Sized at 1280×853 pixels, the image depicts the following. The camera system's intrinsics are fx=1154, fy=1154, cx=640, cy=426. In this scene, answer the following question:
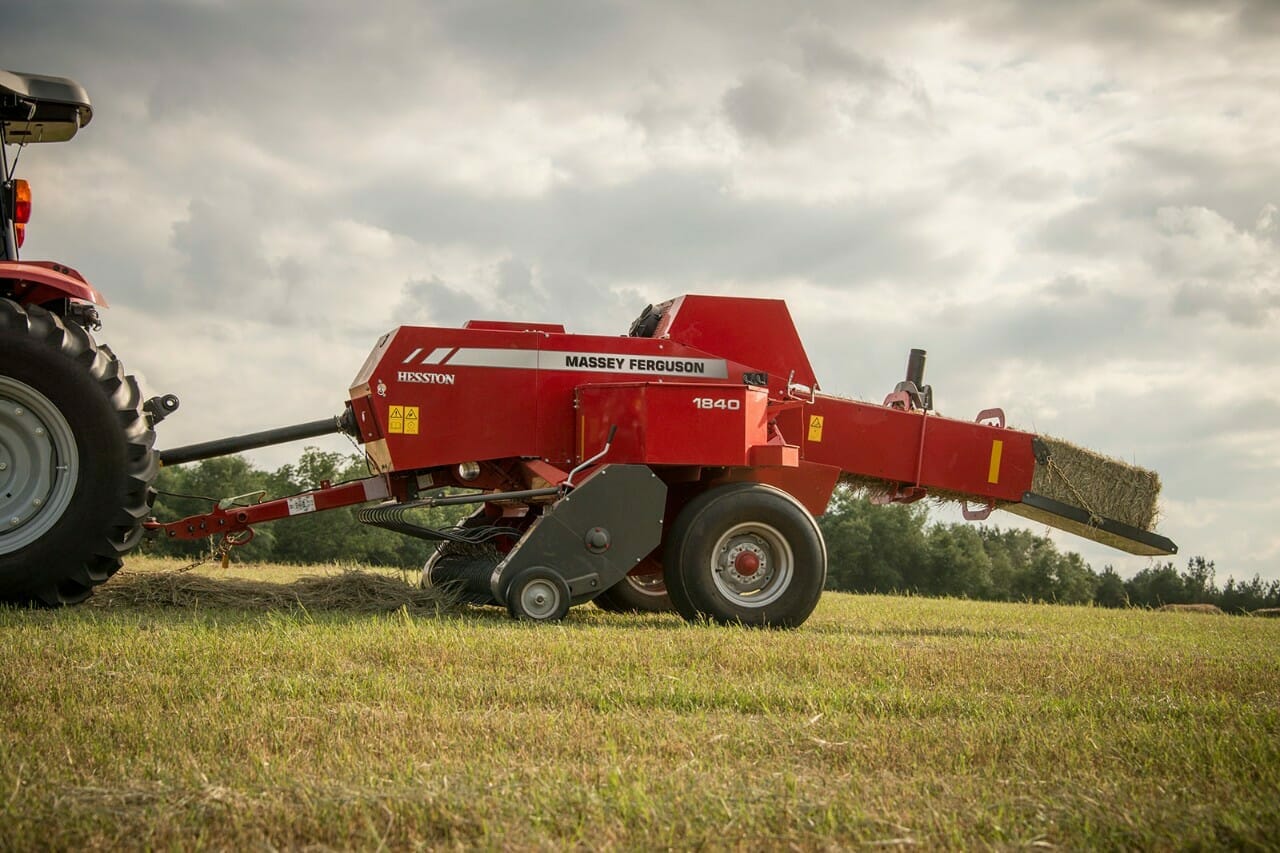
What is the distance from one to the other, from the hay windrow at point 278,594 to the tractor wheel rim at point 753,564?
76.9 inches

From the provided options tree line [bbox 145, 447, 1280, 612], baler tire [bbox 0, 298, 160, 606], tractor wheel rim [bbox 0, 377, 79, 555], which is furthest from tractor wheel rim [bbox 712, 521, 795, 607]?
tree line [bbox 145, 447, 1280, 612]

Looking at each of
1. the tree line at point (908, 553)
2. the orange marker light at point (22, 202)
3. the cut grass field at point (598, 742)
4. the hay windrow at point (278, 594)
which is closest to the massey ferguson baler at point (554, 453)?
the orange marker light at point (22, 202)

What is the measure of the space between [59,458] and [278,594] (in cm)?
189

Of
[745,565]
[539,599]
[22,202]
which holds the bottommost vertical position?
[539,599]

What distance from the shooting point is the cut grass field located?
2908mm

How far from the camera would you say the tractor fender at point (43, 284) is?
6883 mm

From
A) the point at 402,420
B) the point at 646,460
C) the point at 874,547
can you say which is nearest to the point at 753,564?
the point at 646,460

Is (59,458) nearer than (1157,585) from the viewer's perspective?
Yes

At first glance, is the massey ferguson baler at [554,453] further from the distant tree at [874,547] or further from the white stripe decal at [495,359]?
the distant tree at [874,547]

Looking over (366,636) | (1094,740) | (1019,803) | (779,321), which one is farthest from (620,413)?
(1019,803)

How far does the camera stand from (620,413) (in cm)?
796

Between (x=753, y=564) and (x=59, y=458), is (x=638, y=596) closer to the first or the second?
(x=753, y=564)

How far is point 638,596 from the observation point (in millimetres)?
9461

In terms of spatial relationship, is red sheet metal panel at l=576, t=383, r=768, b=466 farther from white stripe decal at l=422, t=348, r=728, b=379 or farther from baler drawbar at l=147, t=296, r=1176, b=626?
white stripe decal at l=422, t=348, r=728, b=379
